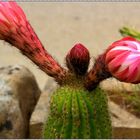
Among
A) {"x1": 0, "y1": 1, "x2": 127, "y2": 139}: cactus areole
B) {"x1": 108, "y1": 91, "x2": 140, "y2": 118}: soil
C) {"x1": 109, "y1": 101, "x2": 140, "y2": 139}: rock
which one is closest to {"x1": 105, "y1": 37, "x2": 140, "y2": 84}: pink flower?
{"x1": 0, "y1": 1, "x2": 127, "y2": 139}: cactus areole

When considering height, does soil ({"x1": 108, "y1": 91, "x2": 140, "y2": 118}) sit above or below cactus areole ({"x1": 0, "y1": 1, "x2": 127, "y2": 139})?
below

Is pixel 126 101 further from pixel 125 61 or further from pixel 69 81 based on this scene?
pixel 125 61

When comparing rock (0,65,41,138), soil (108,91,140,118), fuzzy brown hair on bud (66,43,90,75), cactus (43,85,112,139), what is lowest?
soil (108,91,140,118)

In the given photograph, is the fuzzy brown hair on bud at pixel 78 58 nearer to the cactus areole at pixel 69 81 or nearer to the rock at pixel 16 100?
the cactus areole at pixel 69 81

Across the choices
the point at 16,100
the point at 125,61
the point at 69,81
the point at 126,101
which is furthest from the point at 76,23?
the point at 125,61

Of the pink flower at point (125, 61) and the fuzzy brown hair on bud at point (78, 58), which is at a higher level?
the pink flower at point (125, 61)

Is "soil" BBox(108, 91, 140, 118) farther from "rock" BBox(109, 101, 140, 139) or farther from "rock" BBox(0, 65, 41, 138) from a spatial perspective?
"rock" BBox(0, 65, 41, 138)

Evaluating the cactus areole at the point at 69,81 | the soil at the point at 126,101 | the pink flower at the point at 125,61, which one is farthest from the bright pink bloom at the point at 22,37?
the soil at the point at 126,101
